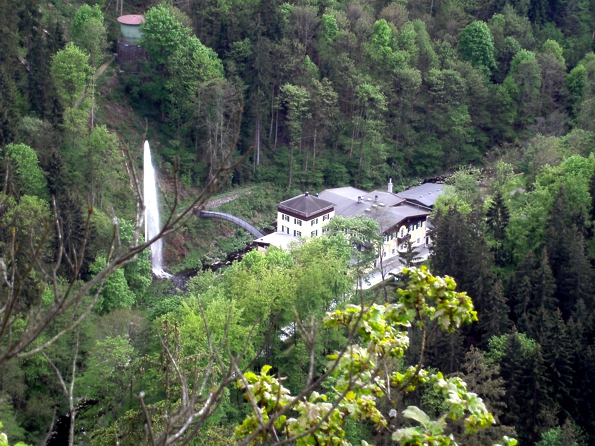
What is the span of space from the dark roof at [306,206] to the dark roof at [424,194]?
576 centimetres

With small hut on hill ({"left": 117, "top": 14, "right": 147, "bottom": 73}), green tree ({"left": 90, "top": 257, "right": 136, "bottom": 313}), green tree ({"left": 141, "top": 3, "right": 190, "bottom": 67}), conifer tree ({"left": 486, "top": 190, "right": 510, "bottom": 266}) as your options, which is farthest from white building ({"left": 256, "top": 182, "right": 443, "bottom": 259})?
small hut on hill ({"left": 117, "top": 14, "right": 147, "bottom": 73})

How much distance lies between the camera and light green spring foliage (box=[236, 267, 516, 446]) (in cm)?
520

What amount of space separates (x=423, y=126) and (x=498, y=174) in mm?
13171

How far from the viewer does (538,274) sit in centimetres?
2450

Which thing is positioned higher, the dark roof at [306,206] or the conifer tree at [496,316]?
the conifer tree at [496,316]

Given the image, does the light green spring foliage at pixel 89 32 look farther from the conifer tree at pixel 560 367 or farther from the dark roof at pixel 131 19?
the conifer tree at pixel 560 367

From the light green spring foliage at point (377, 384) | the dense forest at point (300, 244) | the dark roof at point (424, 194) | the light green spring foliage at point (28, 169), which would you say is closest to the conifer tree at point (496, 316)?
the dense forest at point (300, 244)

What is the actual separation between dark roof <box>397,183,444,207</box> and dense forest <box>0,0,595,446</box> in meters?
2.55

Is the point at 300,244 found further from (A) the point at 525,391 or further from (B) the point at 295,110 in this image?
(B) the point at 295,110

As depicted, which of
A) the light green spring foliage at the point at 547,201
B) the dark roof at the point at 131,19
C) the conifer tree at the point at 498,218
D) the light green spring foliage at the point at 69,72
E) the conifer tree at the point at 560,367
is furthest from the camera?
the dark roof at the point at 131,19

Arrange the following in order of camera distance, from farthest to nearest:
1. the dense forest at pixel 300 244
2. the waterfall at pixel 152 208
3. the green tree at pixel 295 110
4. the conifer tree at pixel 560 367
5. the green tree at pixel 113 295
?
the green tree at pixel 295 110
the waterfall at pixel 152 208
the green tree at pixel 113 295
the conifer tree at pixel 560 367
the dense forest at pixel 300 244

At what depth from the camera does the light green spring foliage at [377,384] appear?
5199mm

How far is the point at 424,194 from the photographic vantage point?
4234 centimetres

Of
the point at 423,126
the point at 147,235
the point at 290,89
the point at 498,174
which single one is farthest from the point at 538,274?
the point at 423,126
